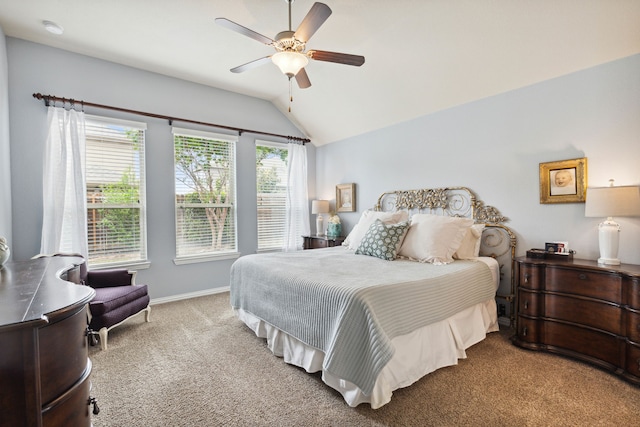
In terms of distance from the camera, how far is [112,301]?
8.95 ft

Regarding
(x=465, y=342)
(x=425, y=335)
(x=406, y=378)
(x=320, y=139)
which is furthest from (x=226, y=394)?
(x=320, y=139)

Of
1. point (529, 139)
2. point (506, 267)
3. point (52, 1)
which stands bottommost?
point (506, 267)

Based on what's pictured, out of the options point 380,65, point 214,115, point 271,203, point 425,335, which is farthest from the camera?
point 271,203

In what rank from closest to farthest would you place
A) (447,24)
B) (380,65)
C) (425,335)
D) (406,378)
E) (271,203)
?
(406,378)
(425,335)
(447,24)
(380,65)
(271,203)

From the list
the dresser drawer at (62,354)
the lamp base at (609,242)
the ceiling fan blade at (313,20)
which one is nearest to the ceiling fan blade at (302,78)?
the ceiling fan blade at (313,20)

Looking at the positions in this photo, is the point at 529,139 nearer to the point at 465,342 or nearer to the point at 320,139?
the point at 465,342

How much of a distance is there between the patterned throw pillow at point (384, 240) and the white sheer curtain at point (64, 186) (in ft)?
10.5

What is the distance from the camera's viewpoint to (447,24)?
2711 mm

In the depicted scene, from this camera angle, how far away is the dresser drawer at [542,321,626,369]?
218 cm

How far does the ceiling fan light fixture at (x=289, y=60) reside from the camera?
2.30 meters

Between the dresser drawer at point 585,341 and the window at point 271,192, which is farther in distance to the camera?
the window at point 271,192

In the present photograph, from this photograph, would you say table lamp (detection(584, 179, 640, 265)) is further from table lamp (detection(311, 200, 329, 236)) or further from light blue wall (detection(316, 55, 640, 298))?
table lamp (detection(311, 200, 329, 236))

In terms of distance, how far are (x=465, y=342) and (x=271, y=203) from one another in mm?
3554

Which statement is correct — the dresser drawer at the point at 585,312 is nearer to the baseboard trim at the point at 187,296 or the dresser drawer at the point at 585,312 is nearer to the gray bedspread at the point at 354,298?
the gray bedspread at the point at 354,298
